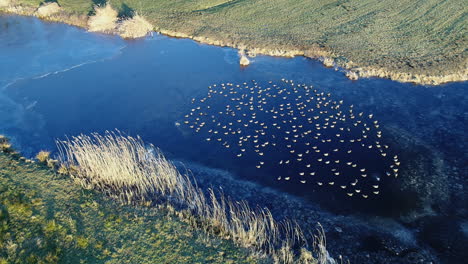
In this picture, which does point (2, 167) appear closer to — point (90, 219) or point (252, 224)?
point (90, 219)

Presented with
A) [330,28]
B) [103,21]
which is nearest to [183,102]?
[103,21]

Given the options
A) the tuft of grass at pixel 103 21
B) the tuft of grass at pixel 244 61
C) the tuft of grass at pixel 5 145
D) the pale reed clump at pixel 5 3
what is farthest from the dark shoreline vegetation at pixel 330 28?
the tuft of grass at pixel 5 145

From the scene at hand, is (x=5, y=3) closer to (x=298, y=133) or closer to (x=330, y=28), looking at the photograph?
(x=330, y=28)

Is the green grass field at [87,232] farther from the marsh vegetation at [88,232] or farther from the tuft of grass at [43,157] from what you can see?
the tuft of grass at [43,157]

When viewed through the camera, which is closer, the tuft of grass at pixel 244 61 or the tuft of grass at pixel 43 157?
the tuft of grass at pixel 43 157

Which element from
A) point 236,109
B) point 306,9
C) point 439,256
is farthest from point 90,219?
point 306,9

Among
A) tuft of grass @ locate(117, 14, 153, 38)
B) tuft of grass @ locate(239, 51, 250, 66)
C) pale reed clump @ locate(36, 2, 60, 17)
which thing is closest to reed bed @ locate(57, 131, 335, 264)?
tuft of grass @ locate(239, 51, 250, 66)
